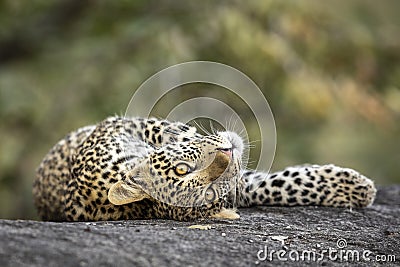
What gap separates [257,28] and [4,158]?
5.62 m

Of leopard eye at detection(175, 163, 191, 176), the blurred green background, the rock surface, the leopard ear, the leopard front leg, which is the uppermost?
the blurred green background

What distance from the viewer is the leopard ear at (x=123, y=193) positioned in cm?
587

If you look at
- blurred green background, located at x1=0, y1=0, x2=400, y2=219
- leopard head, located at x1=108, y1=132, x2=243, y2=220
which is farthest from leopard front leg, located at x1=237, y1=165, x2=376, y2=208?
blurred green background, located at x1=0, y1=0, x2=400, y2=219

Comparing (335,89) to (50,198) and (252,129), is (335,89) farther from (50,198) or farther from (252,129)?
(50,198)

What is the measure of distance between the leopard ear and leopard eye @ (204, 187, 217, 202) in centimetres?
47

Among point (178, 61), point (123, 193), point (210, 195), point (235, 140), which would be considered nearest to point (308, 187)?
point (235, 140)

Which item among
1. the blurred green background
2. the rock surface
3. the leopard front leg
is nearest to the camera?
the rock surface

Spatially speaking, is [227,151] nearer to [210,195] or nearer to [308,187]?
[210,195]

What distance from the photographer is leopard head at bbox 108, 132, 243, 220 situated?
5.78 m

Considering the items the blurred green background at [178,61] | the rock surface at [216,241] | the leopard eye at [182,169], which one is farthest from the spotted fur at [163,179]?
the blurred green background at [178,61]

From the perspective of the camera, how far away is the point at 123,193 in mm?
5883

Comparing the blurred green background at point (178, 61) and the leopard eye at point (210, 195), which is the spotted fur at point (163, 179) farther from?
the blurred green background at point (178, 61)

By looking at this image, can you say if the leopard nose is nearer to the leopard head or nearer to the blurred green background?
the leopard head

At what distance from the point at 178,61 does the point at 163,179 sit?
689 centimetres
